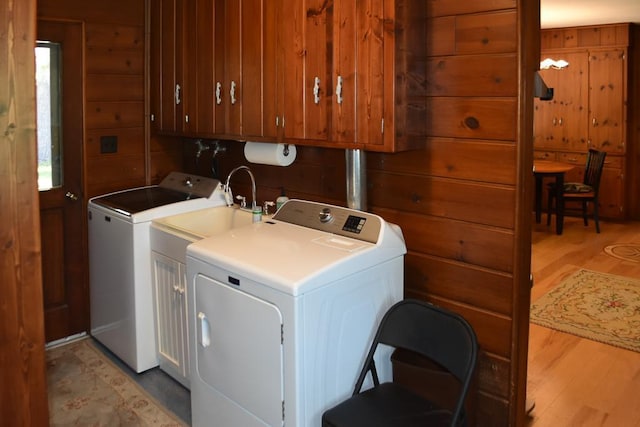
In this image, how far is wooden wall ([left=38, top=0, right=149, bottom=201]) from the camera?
335cm

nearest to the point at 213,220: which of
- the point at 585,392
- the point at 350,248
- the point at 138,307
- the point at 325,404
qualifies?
the point at 138,307

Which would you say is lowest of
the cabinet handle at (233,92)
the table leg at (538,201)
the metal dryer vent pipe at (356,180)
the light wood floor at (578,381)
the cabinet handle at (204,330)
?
the light wood floor at (578,381)

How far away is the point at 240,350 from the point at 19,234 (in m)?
0.89

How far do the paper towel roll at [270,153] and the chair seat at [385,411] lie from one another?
130 cm

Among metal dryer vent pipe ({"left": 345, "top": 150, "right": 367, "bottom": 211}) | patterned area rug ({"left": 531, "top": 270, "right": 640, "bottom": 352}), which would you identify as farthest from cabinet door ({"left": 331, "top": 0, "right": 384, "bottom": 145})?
patterned area rug ({"left": 531, "top": 270, "right": 640, "bottom": 352})

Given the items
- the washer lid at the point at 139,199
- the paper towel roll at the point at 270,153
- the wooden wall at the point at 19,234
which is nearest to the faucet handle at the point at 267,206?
the paper towel roll at the point at 270,153

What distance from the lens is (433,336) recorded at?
207cm

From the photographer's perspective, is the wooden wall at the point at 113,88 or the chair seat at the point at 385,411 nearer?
the chair seat at the point at 385,411

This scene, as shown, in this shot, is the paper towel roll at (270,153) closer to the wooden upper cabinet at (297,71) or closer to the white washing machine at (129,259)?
the wooden upper cabinet at (297,71)

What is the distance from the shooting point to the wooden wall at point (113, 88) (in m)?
3.35

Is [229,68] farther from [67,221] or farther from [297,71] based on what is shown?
[67,221]

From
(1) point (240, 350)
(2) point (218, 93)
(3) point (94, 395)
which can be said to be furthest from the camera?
(2) point (218, 93)

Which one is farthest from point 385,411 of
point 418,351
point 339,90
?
point 339,90

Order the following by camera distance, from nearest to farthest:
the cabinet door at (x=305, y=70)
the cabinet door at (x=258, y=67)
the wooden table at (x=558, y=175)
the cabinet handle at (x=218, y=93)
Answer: the cabinet door at (x=305, y=70)
the cabinet door at (x=258, y=67)
the cabinet handle at (x=218, y=93)
the wooden table at (x=558, y=175)
